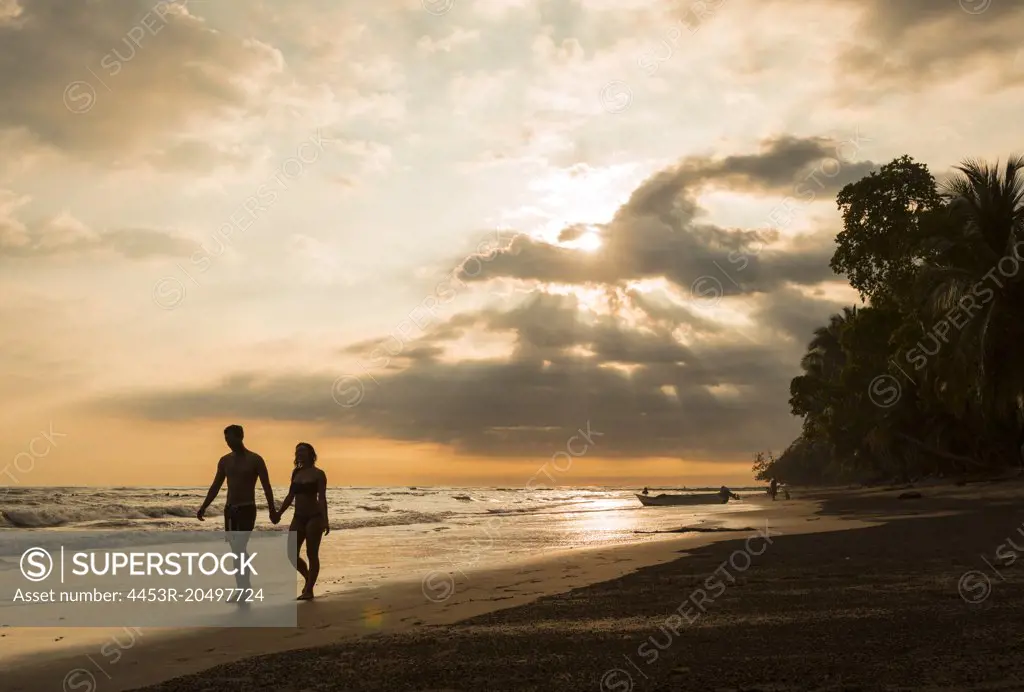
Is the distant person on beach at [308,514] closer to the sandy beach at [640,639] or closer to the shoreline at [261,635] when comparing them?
the shoreline at [261,635]

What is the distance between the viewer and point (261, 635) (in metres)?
8.68

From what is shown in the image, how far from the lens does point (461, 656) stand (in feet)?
22.8

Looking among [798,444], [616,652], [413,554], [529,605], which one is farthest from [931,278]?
[798,444]

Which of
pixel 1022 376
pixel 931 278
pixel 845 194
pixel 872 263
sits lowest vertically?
pixel 1022 376

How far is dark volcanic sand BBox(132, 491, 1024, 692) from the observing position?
18.8ft

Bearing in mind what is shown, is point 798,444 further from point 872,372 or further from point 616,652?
point 616,652

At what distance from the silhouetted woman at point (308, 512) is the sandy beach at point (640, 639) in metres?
0.62

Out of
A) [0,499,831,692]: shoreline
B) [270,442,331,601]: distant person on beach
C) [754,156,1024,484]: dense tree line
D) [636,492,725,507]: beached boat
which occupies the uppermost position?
[754,156,1024,484]: dense tree line

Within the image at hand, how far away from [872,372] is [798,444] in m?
92.7

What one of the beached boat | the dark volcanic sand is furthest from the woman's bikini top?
the beached boat

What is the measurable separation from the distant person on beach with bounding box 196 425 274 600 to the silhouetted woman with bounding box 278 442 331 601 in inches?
18.9

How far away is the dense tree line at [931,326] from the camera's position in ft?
105

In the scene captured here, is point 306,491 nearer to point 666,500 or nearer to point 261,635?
point 261,635

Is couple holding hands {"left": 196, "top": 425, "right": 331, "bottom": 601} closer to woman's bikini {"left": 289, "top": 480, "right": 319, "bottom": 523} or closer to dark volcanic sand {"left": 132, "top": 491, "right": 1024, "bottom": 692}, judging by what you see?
woman's bikini {"left": 289, "top": 480, "right": 319, "bottom": 523}
